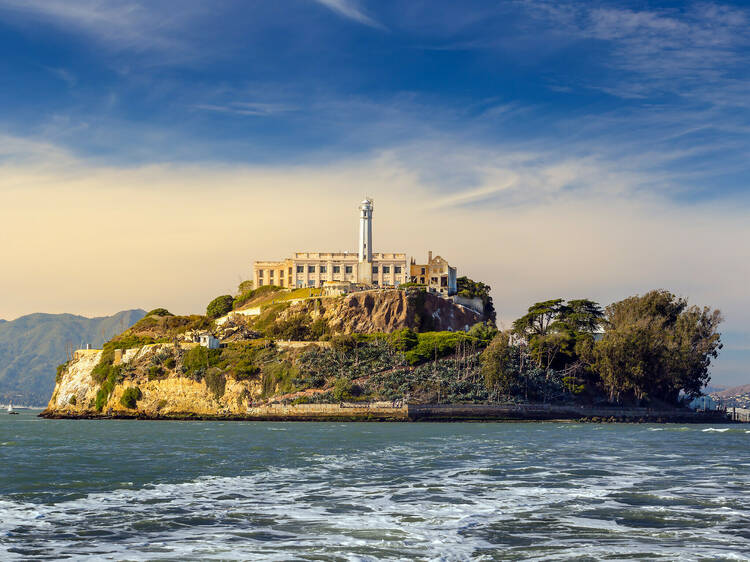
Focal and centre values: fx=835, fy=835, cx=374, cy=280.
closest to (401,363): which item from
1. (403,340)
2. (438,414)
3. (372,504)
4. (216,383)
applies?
(403,340)

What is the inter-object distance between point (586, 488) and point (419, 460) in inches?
582

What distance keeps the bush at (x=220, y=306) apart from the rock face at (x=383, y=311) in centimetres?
3295

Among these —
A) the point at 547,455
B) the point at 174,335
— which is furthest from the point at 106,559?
the point at 174,335

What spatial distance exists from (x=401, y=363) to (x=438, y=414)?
16166mm

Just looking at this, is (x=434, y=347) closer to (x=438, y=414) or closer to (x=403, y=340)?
(x=403, y=340)

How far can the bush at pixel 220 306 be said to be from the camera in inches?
6821

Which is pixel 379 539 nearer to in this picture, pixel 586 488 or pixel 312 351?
pixel 586 488

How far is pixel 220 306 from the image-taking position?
17450 cm

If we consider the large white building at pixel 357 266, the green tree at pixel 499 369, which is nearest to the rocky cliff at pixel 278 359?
the green tree at pixel 499 369

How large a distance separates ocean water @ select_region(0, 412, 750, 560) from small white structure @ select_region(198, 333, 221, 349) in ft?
256

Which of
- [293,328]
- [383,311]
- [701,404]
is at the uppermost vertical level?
[383,311]

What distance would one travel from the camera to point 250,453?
53.4 metres

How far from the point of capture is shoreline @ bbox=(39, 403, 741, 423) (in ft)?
A: 361

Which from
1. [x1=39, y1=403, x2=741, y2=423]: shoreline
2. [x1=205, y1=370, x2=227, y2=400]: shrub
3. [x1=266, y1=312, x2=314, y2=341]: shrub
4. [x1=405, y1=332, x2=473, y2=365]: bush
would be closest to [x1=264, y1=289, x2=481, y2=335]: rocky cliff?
[x1=266, y1=312, x2=314, y2=341]: shrub
